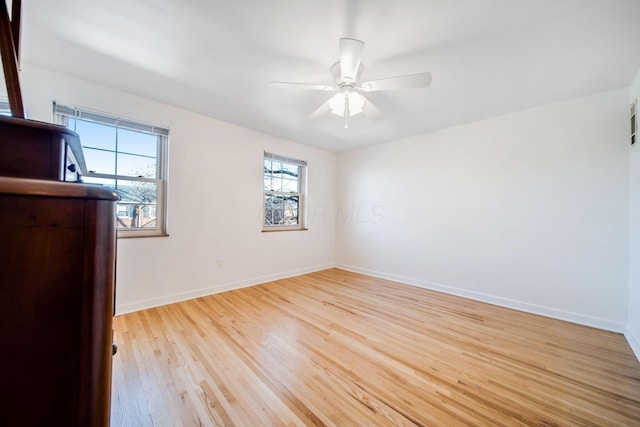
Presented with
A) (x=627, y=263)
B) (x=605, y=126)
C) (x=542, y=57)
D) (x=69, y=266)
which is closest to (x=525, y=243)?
(x=627, y=263)

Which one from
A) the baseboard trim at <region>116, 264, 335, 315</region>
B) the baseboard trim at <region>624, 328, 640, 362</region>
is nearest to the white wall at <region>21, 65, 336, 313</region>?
the baseboard trim at <region>116, 264, 335, 315</region>

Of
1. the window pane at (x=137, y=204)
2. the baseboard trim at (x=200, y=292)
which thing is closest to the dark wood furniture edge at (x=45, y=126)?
the window pane at (x=137, y=204)

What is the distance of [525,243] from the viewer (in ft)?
8.89

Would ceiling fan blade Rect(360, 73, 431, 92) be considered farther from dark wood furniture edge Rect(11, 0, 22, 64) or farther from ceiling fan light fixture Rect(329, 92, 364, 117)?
dark wood furniture edge Rect(11, 0, 22, 64)

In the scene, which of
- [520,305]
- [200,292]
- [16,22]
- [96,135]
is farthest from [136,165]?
[520,305]

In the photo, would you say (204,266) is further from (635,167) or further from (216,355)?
(635,167)

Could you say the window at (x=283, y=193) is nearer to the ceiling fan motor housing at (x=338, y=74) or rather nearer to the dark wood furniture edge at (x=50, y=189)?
the ceiling fan motor housing at (x=338, y=74)

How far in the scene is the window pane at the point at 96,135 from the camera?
228cm

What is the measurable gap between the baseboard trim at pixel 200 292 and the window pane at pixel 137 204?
82 centimetres

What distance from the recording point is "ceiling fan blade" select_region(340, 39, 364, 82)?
148 cm

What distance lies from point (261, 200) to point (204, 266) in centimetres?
119

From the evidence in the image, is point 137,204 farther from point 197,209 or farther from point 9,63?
point 9,63

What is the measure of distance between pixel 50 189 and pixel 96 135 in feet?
8.31

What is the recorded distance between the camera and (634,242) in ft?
6.86
